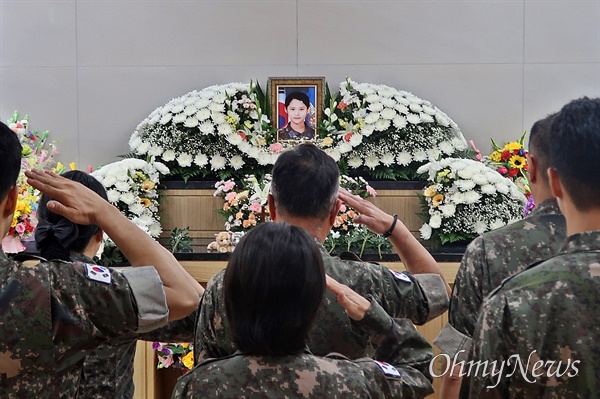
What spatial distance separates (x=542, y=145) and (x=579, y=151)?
2.27 ft

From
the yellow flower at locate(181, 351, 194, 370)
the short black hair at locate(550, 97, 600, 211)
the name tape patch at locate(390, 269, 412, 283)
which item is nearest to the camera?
the short black hair at locate(550, 97, 600, 211)

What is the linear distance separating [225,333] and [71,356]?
49 centimetres

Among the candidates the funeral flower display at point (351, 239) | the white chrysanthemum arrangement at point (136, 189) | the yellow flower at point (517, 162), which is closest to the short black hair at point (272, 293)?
the funeral flower display at point (351, 239)

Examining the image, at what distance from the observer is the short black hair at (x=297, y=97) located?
20.9 feet

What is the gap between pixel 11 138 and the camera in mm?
1880

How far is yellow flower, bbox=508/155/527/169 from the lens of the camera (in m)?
6.30

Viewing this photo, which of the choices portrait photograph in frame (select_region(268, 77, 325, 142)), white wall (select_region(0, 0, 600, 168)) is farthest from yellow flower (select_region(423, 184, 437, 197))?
white wall (select_region(0, 0, 600, 168))

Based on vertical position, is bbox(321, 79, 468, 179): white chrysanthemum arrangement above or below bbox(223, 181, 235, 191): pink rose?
above

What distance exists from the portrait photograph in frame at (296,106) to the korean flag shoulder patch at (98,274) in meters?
4.54

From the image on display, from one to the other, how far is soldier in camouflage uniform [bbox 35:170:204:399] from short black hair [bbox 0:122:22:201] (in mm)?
460

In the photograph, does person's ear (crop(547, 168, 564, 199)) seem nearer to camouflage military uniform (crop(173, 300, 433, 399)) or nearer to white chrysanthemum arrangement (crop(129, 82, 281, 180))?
camouflage military uniform (crop(173, 300, 433, 399))

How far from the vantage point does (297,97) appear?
6.38 m

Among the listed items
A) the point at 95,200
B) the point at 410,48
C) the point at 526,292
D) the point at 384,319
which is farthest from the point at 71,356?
the point at 410,48

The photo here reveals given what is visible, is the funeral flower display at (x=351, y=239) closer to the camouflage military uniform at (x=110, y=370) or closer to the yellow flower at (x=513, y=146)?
the yellow flower at (x=513, y=146)
